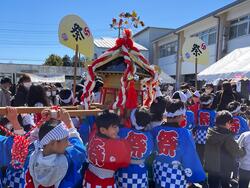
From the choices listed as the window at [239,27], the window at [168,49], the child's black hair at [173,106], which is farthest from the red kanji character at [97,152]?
the window at [168,49]

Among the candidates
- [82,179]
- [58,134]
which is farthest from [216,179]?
[58,134]

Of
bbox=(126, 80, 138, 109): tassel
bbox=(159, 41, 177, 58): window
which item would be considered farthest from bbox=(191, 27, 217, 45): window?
bbox=(126, 80, 138, 109): tassel

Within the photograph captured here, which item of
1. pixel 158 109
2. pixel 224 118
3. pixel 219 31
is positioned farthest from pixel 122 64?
pixel 219 31

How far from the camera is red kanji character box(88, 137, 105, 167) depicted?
255 cm

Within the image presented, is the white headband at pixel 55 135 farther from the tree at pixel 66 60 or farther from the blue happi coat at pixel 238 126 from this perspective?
the tree at pixel 66 60

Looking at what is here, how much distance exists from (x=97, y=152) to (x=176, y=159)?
2.98 feet

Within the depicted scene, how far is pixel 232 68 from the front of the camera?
923 cm

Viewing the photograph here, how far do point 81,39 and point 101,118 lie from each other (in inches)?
124

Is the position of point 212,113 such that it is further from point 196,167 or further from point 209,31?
point 209,31

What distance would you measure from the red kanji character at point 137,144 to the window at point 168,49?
22818mm

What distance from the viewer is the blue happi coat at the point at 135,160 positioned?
283 centimetres

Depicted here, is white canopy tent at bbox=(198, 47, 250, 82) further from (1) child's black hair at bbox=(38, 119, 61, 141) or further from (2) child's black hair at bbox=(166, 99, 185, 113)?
(1) child's black hair at bbox=(38, 119, 61, 141)

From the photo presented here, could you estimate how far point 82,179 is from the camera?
2711 millimetres

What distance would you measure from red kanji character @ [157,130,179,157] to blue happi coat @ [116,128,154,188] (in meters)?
0.22
